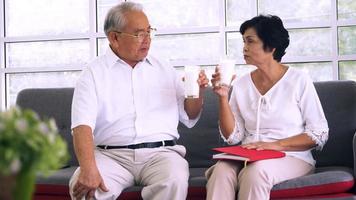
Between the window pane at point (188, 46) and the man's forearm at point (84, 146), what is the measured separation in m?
1.76

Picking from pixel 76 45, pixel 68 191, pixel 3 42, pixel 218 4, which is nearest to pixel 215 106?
pixel 68 191

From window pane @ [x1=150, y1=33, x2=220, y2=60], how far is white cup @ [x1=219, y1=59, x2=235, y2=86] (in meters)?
1.57

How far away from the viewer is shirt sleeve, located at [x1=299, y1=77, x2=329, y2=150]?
8.95 ft

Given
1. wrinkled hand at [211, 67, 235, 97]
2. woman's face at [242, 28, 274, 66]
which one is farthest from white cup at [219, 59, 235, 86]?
woman's face at [242, 28, 274, 66]

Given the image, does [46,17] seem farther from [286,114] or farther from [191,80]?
[286,114]

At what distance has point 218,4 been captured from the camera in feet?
13.8

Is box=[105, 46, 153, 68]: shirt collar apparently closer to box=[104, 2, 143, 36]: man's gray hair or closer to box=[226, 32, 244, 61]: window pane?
box=[104, 2, 143, 36]: man's gray hair

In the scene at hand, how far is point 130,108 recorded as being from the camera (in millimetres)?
2842

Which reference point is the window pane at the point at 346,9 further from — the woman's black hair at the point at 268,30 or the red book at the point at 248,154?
the red book at the point at 248,154

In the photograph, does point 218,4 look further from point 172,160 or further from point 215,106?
point 172,160

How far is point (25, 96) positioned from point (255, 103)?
1411 mm

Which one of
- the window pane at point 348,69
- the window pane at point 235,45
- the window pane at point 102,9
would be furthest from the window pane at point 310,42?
the window pane at point 102,9

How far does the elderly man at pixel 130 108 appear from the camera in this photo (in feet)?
8.81

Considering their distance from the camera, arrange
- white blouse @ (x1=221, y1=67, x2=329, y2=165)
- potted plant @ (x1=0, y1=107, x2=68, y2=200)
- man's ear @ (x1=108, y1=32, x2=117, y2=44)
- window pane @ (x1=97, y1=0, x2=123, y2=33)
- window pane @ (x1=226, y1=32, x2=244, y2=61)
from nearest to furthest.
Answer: potted plant @ (x1=0, y1=107, x2=68, y2=200) → white blouse @ (x1=221, y1=67, x2=329, y2=165) → man's ear @ (x1=108, y1=32, x2=117, y2=44) → window pane @ (x1=226, y1=32, x2=244, y2=61) → window pane @ (x1=97, y1=0, x2=123, y2=33)
